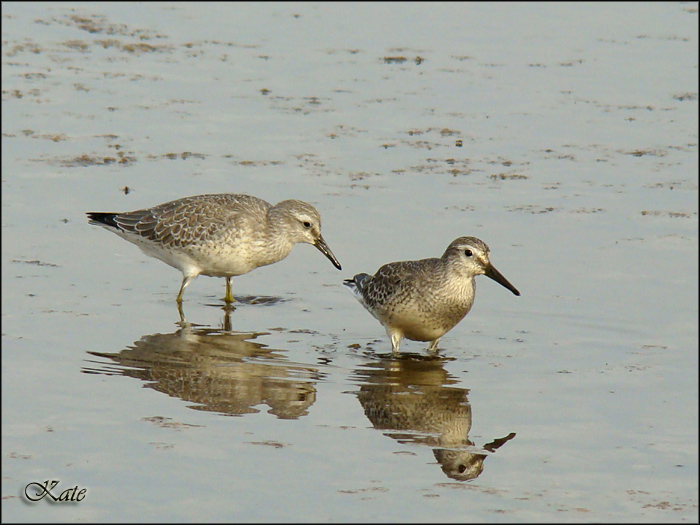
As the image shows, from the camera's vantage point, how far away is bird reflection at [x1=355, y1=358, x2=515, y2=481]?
28.9ft

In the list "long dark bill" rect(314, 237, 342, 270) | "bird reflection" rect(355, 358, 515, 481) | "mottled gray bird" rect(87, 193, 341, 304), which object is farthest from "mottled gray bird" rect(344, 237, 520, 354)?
"mottled gray bird" rect(87, 193, 341, 304)

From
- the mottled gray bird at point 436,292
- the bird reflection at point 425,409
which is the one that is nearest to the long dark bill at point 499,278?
the mottled gray bird at point 436,292

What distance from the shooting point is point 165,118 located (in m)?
17.3

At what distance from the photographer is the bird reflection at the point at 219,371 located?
9.77 meters

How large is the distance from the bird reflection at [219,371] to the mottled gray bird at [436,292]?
1120 millimetres

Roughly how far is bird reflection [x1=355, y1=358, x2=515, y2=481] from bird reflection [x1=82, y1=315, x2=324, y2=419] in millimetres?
545

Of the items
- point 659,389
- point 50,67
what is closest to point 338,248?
point 659,389

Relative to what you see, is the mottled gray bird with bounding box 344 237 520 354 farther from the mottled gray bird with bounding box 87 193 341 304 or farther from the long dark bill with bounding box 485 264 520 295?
the mottled gray bird with bounding box 87 193 341 304

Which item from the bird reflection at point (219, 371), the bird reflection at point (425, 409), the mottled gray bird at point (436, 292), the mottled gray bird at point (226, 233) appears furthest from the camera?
the mottled gray bird at point (226, 233)

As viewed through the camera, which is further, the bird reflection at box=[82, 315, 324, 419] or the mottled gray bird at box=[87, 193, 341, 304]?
the mottled gray bird at box=[87, 193, 341, 304]

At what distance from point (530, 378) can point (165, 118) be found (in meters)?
8.62

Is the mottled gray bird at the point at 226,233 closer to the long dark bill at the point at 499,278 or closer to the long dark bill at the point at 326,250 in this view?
the long dark bill at the point at 326,250

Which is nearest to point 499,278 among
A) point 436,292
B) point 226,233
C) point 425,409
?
point 436,292

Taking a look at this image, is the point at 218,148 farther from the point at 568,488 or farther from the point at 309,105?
the point at 568,488
